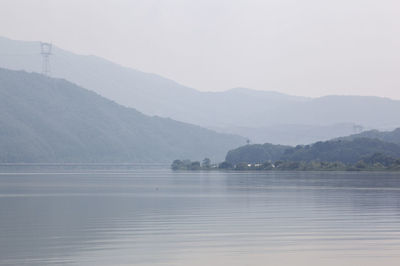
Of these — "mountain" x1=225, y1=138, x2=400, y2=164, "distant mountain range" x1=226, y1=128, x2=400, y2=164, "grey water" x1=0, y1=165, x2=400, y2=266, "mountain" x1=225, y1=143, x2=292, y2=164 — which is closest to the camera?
"grey water" x1=0, y1=165, x2=400, y2=266

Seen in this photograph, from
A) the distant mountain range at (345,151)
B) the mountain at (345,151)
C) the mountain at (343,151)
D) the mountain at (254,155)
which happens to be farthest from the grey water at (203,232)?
the mountain at (254,155)

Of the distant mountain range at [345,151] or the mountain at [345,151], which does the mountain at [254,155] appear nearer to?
the distant mountain range at [345,151]

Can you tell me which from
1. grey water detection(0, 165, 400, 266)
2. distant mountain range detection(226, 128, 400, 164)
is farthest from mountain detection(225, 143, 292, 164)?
grey water detection(0, 165, 400, 266)

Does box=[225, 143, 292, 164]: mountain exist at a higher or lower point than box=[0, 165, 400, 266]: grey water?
higher

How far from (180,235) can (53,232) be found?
16.5 ft

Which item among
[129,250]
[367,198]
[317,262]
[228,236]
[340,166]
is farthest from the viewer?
[340,166]

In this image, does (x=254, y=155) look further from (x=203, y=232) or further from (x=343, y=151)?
(x=203, y=232)

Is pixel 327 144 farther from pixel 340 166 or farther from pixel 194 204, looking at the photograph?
pixel 194 204

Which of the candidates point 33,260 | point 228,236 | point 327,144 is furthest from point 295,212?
point 327,144

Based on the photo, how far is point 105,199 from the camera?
52.9 m

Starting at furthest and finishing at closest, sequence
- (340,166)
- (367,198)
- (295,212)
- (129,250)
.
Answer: (340,166) < (367,198) < (295,212) < (129,250)

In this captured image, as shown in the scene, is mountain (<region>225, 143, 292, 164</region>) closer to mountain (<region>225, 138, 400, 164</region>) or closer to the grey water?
mountain (<region>225, 138, 400, 164</region>)

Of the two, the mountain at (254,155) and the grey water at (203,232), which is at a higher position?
the mountain at (254,155)

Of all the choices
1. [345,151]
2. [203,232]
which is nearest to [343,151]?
[345,151]
